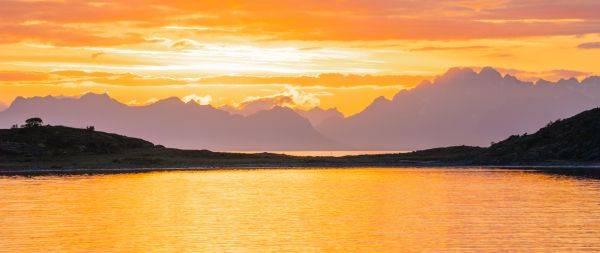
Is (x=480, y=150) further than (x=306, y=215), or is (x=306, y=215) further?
(x=480, y=150)

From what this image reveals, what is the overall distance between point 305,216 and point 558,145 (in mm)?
104693

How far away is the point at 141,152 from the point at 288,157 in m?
29.3

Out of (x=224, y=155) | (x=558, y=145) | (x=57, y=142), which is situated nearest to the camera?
(x=558, y=145)

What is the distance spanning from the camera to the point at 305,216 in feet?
211

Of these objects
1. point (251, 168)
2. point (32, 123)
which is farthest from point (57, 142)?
point (251, 168)

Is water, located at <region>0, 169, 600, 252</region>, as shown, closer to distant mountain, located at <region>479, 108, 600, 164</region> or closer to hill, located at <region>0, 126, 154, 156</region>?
distant mountain, located at <region>479, 108, 600, 164</region>

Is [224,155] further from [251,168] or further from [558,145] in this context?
[558,145]

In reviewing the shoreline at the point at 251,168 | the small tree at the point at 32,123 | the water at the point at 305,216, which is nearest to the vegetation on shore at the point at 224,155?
the small tree at the point at 32,123

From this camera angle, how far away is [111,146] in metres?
169

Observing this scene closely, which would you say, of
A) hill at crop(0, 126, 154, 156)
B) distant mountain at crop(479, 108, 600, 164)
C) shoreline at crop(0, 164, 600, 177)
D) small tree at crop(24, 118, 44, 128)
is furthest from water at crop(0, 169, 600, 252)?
small tree at crop(24, 118, 44, 128)

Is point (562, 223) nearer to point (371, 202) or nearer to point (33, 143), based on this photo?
point (371, 202)

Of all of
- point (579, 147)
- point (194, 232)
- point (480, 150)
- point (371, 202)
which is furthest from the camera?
point (480, 150)

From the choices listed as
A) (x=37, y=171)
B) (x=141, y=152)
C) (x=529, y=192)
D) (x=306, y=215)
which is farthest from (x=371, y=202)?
(x=141, y=152)

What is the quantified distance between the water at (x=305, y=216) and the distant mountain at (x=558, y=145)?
5068 cm
